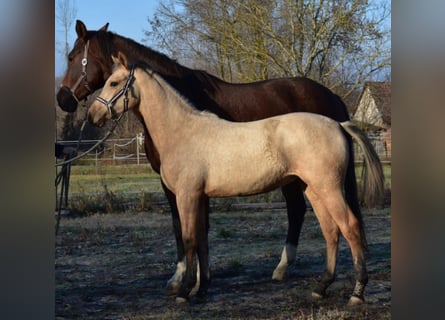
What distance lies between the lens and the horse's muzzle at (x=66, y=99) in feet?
14.5

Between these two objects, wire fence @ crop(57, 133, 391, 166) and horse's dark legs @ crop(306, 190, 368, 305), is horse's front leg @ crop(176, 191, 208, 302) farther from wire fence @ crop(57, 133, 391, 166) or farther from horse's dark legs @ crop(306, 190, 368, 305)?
wire fence @ crop(57, 133, 391, 166)

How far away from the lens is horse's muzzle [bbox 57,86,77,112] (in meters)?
4.43

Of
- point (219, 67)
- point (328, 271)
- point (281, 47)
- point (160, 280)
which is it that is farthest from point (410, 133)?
point (160, 280)

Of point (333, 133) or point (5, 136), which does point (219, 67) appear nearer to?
point (333, 133)

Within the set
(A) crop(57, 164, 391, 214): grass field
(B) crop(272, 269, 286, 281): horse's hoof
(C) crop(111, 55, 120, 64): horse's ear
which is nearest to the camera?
(C) crop(111, 55, 120, 64): horse's ear

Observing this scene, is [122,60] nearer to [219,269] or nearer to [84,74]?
[84,74]

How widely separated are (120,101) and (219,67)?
4.03 ft

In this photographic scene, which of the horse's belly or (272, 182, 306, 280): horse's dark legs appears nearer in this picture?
the horse's belly

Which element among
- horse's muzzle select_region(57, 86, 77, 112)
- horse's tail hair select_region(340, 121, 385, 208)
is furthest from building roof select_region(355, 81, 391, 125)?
horse's muzzle select_region(57, 86, 77, 112)

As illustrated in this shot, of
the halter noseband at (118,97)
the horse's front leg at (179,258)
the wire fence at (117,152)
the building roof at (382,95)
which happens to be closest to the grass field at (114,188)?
the wire fence at (117,152)

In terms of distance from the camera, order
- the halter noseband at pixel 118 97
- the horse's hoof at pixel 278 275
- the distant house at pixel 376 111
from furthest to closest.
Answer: the distant house at pixel 376 111, the horse's hoof at pixel 278 275, the halter noseband at pixel 118 97

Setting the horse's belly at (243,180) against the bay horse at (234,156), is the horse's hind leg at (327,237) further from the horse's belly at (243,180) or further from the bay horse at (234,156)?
the horse's belly at (243,180)

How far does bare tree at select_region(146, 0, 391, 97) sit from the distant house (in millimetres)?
138

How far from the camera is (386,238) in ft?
19.7
